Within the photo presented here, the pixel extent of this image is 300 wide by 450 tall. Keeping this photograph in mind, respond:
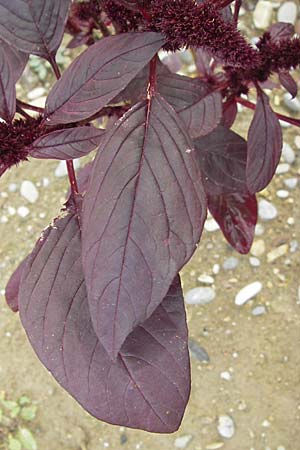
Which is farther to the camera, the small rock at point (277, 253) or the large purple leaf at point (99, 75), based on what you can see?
the small rock at point (277, 253)

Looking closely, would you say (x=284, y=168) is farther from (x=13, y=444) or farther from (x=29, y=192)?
(x=13, y=444)

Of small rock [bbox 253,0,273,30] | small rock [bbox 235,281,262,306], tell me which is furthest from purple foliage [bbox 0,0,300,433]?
small rock [bbox 253,0,273,30]

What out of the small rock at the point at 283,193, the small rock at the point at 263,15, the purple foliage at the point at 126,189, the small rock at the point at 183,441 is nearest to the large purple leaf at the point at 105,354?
the purple foliage at the point at 126,189

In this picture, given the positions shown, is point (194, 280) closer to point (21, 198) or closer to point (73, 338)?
point (21, 198)

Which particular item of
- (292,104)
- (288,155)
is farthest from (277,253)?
(292,104)

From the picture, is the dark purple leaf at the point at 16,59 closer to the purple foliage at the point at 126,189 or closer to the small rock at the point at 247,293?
the purple foliage at the point at 126,189

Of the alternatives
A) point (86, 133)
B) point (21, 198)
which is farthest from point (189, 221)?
point (21, 198)

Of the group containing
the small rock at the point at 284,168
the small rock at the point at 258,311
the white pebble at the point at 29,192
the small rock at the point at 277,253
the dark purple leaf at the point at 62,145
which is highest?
the dark purple leaf at the point at 62,145
